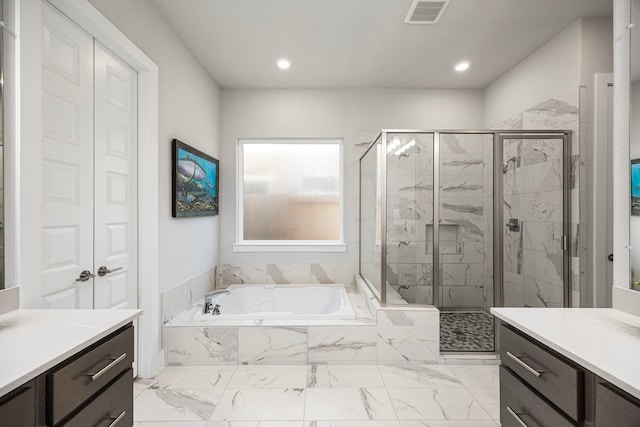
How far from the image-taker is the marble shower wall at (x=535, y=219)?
97.1 inches

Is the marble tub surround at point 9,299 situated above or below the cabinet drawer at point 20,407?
above

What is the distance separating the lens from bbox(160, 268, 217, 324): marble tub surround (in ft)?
7.89

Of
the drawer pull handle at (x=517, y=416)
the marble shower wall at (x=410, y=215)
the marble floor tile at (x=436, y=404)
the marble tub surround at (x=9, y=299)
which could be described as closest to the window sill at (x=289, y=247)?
the marble shower wall at (x=410, y=215)

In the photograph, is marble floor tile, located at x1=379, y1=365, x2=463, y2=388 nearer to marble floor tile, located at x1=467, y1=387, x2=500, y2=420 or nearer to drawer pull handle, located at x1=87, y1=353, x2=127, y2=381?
marble floor tile, located at x1=467, y1=387, x2=500, y2=420

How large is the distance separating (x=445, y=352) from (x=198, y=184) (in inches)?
102

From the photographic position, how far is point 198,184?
115 inches

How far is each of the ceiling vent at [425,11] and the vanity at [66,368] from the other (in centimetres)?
245

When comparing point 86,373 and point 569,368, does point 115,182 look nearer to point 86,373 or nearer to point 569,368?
point 86,373

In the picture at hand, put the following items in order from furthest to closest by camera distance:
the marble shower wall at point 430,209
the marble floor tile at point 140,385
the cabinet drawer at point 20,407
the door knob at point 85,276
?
the marble shower wall at point 430,209, the marble floor tile at point 140,385, the door knob at point 85,276, the cabinet drawer at point 20,407

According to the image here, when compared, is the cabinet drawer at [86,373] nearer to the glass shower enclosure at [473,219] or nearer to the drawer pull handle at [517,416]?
the drawer pull handle at [517,416]

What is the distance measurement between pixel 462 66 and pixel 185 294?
11.0ft

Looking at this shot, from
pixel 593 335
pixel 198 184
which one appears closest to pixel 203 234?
pixel 198 184

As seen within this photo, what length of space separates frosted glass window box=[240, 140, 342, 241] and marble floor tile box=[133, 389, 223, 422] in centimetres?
190

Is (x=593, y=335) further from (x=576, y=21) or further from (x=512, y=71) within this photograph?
(x=512, y=71)
